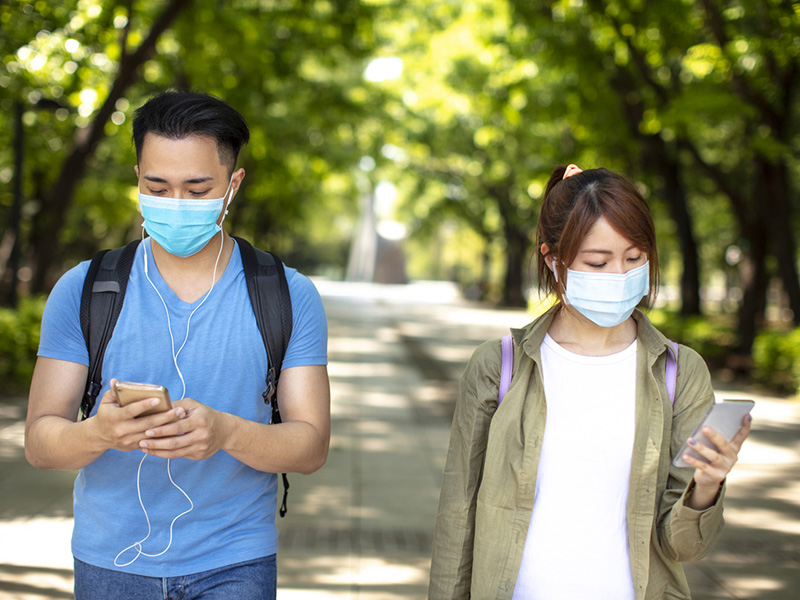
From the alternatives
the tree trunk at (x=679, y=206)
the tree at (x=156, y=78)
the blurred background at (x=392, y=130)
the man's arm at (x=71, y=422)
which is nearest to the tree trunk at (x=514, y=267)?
the blurred background at (x=392, y=130)

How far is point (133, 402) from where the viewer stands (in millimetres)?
1704

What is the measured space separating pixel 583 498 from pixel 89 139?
1073cm

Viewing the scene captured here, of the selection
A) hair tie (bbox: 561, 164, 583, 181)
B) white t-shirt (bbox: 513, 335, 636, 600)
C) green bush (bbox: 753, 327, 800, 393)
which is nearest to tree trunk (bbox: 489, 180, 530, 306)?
green bush (bbox: 753, 327, 800, 393)

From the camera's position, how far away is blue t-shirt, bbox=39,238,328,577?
206cm

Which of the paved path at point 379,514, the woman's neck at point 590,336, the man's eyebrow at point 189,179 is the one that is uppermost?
the man's eyebrow at point 189,179

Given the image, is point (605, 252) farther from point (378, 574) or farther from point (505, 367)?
point (378, 574)

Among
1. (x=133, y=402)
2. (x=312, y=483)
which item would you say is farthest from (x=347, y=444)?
(x=133, y=402)

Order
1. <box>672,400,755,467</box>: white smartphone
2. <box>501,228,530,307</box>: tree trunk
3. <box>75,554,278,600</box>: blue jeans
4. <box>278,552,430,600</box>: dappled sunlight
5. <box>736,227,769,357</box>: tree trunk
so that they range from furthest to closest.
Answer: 1. <box>501,228,530,307</box>: tree trunk
2. <box>736,227,769,357</box>: tree trunk
3. <box>278,552,430,600</box>: dappled sunlight
4. <box>75,554,278,600</box>: blue jeans
5. <box>672,400,755,467</box>: white smartphone

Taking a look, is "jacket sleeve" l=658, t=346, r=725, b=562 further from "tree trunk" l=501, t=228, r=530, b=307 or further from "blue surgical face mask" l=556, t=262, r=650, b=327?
"tree trunk" l=501, t=228, r=530, b=307

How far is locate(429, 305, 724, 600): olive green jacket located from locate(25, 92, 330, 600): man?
0.40m

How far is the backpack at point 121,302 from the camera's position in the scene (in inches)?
81.9

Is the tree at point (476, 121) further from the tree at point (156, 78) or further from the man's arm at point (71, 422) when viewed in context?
the man's arm at point (71, 422)

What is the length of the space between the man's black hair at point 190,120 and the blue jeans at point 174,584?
40.2 inches

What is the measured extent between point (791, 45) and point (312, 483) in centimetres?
748
